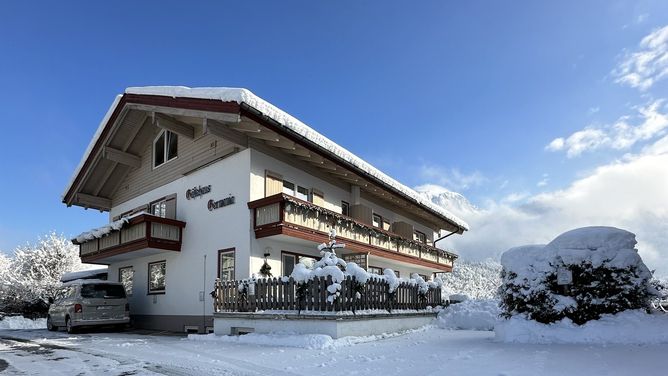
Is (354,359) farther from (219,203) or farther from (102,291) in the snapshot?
(102,291)

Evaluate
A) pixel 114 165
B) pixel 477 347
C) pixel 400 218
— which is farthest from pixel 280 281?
pixel 400 218

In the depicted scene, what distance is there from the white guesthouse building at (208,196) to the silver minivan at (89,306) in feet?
5.03

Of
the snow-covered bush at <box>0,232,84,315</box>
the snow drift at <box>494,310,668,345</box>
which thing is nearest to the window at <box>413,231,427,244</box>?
the snow drift at <box>494,310,668,345</box>

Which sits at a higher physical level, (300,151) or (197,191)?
(300,151)

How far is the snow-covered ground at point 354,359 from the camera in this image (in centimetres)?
697

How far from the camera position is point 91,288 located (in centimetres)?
1752

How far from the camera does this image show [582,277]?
10.3 m

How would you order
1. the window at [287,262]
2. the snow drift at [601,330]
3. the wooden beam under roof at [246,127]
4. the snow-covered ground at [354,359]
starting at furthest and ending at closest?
the window at [287,262] → the wooden beam under roof at [246,127] → the snow drift at [601,330] → the snow-covered ground at [354,359]

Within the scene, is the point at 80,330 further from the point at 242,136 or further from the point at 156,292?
the point at 242,136

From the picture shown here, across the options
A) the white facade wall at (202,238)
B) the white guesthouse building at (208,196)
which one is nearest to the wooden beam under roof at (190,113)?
the white guesthouse building at (208,196)

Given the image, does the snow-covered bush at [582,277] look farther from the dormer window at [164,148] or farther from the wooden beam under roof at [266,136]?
the dormer window at [164,148]

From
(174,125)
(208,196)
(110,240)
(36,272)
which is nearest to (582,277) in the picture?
(208,196)

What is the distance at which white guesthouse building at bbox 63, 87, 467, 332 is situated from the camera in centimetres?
1562

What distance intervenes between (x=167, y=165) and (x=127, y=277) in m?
5.63
